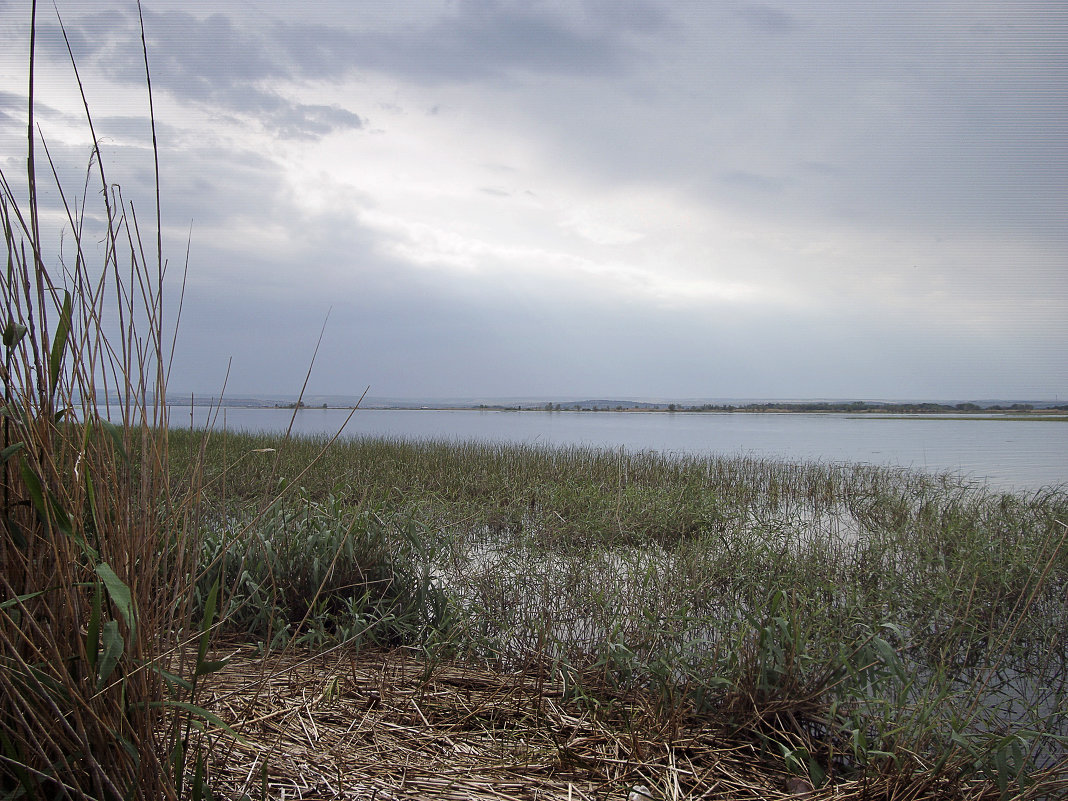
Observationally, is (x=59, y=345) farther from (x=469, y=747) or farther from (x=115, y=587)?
(x=469, y=747)

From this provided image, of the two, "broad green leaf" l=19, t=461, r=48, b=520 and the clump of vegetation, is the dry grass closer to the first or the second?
the clump of vegetation

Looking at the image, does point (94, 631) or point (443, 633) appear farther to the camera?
point (443, 633)

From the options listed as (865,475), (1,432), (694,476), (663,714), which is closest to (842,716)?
(663,714)

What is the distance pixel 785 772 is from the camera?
87.0 inches

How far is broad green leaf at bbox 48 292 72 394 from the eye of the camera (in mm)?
1273

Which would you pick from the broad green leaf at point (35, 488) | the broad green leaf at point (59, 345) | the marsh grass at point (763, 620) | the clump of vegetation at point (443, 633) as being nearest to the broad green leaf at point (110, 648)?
the clump of vegetation at point (443, 633)

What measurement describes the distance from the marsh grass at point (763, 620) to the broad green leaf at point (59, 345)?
1.07 ft

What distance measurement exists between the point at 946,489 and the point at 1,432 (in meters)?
10.5

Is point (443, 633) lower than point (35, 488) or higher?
lower

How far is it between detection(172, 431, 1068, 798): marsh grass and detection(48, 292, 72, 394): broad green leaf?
325 millimetres

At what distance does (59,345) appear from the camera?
1273 millimetres

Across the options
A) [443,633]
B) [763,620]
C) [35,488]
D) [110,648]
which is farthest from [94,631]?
[763,620]

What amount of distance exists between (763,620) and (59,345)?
3.07 metres

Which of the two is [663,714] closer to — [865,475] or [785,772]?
[785,772]
